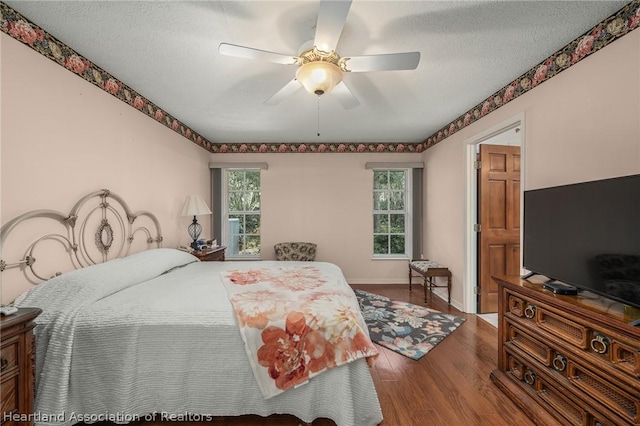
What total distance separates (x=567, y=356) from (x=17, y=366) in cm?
279

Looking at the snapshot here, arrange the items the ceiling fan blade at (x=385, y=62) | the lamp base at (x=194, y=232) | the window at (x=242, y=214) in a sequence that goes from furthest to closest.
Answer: the window at (x=242, y=214) < the lamp base at (x=194, y=232) < the ceiling fan blade at (x=385, y=62)

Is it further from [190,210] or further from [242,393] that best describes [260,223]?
[242,393]

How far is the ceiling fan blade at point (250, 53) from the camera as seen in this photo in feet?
5.05

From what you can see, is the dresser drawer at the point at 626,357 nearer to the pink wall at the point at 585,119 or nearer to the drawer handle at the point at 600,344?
the drawer handle at the point at 600,344

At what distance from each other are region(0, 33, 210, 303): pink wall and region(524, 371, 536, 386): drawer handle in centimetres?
330

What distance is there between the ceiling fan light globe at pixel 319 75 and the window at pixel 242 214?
3187 millimetres

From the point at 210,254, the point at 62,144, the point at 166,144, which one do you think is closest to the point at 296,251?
the point at 210,254

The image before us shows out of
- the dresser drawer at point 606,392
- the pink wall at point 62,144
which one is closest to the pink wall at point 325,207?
the pink wall at point 62,144

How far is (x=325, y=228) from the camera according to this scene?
15.4 ft

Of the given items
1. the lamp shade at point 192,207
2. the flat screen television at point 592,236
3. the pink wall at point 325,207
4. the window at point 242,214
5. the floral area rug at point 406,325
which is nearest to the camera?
the flat screen television at point 592,236

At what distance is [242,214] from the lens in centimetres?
481

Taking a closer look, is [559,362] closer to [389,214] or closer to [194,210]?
[389,214]

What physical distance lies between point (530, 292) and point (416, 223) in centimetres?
299

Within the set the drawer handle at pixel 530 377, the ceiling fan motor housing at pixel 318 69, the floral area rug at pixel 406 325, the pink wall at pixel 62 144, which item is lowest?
the floral area rug at pixel 406 325
